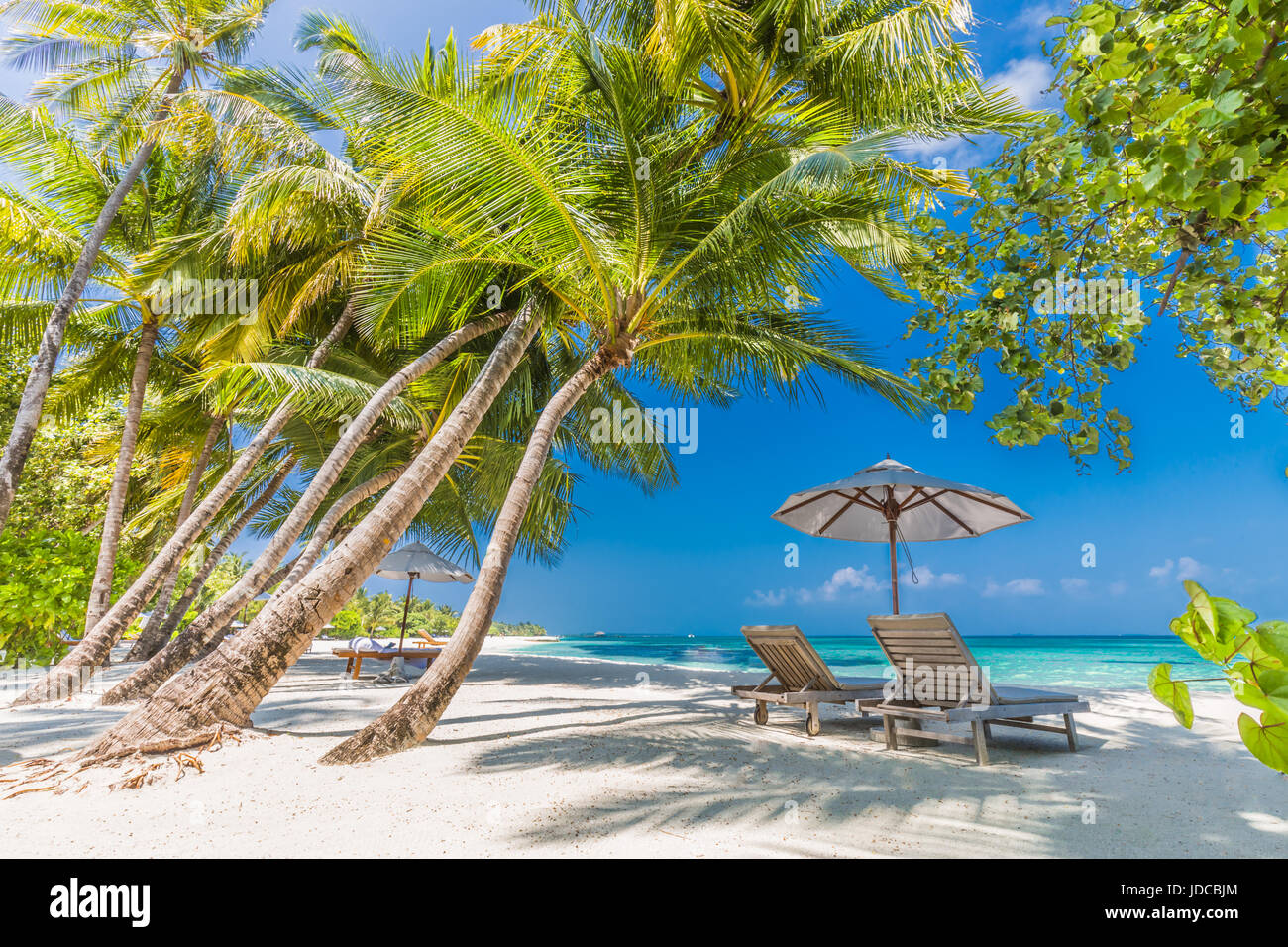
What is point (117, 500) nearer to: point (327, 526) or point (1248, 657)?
point (327, 526)

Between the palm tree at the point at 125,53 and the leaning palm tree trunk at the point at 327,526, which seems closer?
Result: the palm tree at the point at 125,53

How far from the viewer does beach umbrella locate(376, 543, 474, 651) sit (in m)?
11.5

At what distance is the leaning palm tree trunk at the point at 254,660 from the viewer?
14.2ft

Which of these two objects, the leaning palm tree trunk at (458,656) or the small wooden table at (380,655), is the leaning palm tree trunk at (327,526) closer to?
the small wooden table at (380,655)

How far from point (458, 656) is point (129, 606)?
5.79 metres

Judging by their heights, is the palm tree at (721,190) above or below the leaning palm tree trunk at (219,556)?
above

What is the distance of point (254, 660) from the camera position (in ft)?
15.2

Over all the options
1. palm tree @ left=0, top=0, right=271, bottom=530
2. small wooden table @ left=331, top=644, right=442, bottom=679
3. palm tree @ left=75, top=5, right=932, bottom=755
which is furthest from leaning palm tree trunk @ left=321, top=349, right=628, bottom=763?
palm tree @ left=0, top=0, right=271, bottom=530

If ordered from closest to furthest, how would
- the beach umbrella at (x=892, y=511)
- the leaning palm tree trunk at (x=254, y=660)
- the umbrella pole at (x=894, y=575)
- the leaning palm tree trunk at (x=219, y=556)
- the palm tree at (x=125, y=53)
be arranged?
the leaning palm tree trunk at (x=254, y=660), the beach umbrella at (x=892, y=511), the umbrella pole at (x=894, y=575), the leaning palm tree trunk at (x=219, y=556), the palm tree at (x=125, y=53)

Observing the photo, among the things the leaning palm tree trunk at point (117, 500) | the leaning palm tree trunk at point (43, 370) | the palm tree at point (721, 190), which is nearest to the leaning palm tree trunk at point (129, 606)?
the leaning palm tree trunk at point (117, 500)

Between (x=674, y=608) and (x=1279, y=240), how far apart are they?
272 ft

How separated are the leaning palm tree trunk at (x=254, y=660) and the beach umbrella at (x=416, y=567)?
21.7 feet

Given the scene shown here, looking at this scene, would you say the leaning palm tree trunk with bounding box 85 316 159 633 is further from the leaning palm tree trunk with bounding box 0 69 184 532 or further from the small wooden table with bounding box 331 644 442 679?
the small wooden table with bounding box 331 644 442 679

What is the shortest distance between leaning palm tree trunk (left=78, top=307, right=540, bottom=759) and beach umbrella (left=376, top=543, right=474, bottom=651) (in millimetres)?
6610
